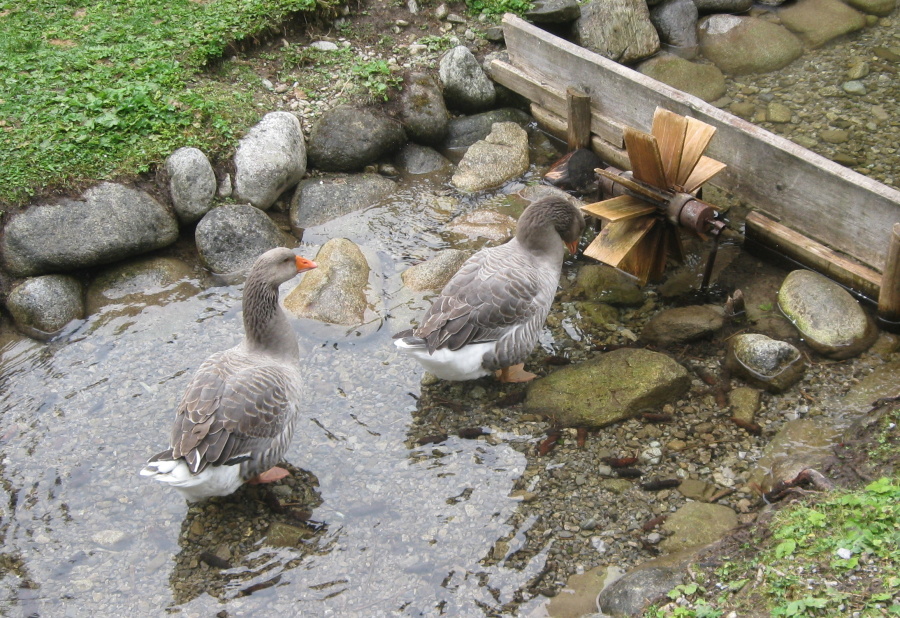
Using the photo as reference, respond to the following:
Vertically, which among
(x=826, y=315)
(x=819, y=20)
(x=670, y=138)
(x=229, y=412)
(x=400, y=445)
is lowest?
(x=400, y=445)

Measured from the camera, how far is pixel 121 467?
538cm

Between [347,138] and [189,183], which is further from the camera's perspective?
[347,138]

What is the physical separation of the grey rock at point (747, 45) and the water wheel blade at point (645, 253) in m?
3.99

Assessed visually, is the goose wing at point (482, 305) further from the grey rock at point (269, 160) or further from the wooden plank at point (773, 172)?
the grey rock at point (269, 160)

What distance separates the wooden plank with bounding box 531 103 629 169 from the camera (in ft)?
25.6

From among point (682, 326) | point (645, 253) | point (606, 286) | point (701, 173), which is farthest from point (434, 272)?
point (701, 173)

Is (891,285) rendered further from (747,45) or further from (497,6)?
(497,6)

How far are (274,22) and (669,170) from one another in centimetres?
527

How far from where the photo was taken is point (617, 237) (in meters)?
6.30

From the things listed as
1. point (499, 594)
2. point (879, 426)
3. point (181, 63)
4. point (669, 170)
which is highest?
point (181, 63)

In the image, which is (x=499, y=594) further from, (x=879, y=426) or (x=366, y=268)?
(x=366, y=268)

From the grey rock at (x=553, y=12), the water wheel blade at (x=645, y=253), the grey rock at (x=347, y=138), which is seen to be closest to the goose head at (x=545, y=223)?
the water wheel blade at (x=645, y=253)

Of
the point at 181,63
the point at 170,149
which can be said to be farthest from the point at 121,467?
the point at 181,63

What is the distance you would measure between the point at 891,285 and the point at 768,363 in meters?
1.17
